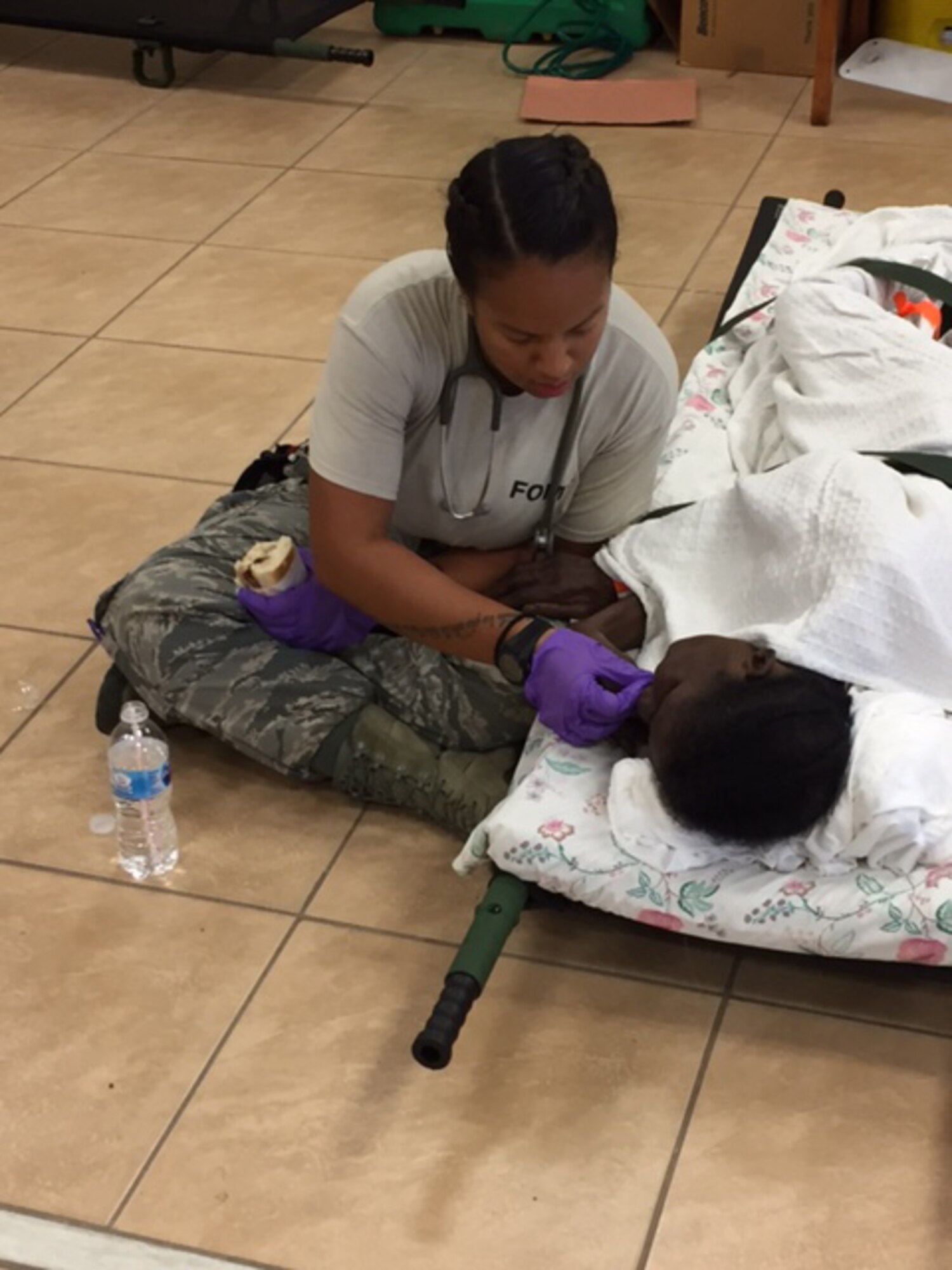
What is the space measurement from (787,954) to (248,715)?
613mm

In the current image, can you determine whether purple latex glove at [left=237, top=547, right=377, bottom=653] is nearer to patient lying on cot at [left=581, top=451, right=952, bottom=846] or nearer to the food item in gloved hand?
the food item in gloved hand

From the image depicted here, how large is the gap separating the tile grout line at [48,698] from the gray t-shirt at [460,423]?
1.54ft

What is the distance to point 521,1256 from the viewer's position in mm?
1437

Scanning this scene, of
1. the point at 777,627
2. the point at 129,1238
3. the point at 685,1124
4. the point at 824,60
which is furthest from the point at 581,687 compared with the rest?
the point at 824,60

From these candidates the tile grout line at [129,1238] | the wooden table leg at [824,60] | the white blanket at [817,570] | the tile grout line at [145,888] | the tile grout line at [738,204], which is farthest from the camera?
the wooden table leg at [824,60]

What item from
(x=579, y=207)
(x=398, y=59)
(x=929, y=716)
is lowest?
(x=398, y=59)

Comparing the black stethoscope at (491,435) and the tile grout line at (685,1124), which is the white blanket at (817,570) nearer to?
the black stethoscope at (491,435)

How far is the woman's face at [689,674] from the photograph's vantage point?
158cm

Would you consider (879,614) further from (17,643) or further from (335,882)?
(17,643)

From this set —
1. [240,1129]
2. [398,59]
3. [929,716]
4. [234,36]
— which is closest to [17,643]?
[240,1129]

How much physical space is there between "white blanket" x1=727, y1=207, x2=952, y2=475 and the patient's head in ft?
1.60

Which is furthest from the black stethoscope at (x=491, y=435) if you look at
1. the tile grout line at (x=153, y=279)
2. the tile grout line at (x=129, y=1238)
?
the tile grout line at (x=153, y=279)

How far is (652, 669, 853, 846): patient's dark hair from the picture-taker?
1.52m

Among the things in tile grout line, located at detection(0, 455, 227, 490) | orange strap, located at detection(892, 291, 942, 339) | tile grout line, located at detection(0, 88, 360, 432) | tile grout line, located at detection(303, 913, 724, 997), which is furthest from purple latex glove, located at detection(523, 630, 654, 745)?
tile grout line, located at detection(0, 88, 360, 432)
